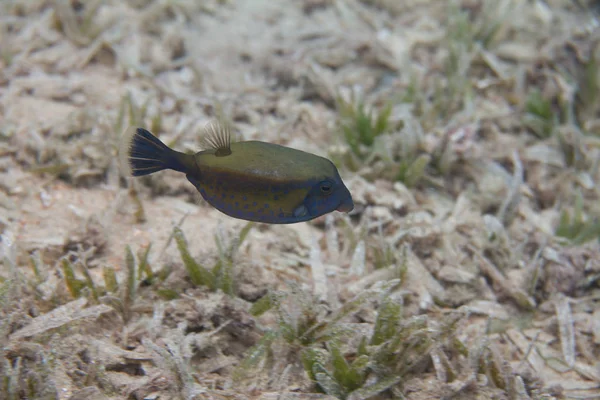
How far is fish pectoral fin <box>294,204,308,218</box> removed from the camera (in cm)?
209

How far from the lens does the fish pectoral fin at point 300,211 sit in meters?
2.09

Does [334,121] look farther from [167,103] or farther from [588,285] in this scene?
[588,285]

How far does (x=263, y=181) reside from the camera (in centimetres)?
206

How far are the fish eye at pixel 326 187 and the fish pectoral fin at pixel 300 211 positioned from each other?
11 cm

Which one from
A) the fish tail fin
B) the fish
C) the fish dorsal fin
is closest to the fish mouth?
the fish

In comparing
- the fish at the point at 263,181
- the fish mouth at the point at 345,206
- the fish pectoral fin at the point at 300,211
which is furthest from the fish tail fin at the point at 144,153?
the fish mouth at the point at 345,206

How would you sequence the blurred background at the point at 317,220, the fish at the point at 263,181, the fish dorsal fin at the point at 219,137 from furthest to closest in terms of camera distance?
the blurred background at the point at 317,220 → the fish dorsal fin at the point at 219,137 → the fish at the point at 263,181

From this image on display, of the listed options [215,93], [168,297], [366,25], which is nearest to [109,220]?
[168,297]

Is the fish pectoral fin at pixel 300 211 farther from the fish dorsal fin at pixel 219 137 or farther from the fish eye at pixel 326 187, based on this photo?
the fish dorsal fin at pixel 219 137

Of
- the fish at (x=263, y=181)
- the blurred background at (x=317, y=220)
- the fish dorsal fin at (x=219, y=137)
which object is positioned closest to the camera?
the fish at (x=263, y=181)

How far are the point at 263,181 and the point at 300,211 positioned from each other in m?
0.21

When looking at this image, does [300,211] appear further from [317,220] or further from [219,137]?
[317,220]

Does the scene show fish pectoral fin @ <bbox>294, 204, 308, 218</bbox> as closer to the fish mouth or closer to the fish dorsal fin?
the fish mouth

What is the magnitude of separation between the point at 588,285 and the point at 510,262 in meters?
0.54
